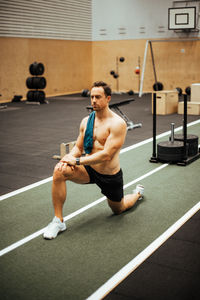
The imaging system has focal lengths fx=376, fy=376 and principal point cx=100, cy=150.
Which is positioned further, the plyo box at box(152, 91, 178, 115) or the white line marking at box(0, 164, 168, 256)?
the plyo box at box(152, 91, 178, 115)

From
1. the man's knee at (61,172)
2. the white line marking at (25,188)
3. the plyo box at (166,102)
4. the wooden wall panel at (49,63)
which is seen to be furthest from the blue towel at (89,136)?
the wooden wall panel at (49,63)

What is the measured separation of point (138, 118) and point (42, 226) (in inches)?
269

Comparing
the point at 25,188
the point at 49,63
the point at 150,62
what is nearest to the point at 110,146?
the point at 25,188

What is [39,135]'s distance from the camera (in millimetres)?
7848

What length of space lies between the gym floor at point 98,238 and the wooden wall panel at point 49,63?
345 inches

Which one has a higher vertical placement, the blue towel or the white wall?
the white wall

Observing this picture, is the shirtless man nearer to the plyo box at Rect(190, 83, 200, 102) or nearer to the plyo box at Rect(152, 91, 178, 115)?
the plyo box at Rect(152, 91, 178, 115)

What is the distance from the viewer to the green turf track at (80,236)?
2451 millimetres

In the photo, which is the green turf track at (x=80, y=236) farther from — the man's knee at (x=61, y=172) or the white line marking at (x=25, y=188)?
the man's knee at (x=61, y=172)

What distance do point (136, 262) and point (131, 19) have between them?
15.7 m

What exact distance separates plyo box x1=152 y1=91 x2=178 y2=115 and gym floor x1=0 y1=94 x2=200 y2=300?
4.54 m

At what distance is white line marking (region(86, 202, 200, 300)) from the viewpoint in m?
2.34

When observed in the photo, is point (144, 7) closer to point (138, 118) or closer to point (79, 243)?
point (138, 118)

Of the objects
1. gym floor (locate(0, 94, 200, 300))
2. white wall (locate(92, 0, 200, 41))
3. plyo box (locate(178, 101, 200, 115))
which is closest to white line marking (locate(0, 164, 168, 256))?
gym floor (locate(0, 94, 200, 300))
